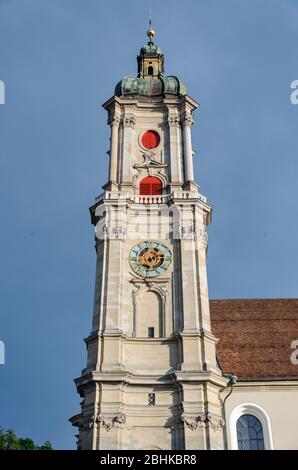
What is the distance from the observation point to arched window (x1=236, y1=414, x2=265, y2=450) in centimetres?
3025

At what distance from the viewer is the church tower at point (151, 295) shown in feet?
96.4

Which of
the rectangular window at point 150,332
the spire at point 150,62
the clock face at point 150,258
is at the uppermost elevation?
the spire at point 150,62

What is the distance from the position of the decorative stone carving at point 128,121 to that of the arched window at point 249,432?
813 inches

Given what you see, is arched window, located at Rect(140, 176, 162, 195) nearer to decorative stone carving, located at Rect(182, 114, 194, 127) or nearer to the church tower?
the church tower

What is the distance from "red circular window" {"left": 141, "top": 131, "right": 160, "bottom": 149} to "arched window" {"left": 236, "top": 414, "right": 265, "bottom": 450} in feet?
62.0

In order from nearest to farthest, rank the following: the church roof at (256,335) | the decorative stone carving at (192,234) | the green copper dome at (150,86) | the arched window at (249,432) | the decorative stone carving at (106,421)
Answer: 1. the decorative stone carving at (106,421)
2. the arched window at (249,432)
3. the church roof at (256,335)
4. the decorative stone carving at (192,234)
5. the green copper dome at (150,86)

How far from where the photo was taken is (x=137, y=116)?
140ft

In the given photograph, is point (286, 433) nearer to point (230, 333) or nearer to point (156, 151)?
point (230, 333)

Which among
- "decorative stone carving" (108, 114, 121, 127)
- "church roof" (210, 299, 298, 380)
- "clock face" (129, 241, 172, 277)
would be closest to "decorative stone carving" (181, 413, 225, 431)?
"church roof" (210, 299, 298, 380)

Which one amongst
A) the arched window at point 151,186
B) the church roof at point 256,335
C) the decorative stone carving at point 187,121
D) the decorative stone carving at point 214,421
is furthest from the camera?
the decorative stone carving at point 187,121

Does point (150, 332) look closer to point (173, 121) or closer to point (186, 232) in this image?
point (186, 232)

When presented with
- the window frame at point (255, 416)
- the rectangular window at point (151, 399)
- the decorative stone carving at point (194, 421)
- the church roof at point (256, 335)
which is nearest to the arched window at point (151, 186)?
the church roof at point (256, 335)

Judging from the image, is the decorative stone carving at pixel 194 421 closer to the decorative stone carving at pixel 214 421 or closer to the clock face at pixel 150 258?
the decorative stone carving at pixel 214 421

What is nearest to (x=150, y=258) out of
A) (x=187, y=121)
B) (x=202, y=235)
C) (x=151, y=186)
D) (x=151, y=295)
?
(x=151, y=295)
